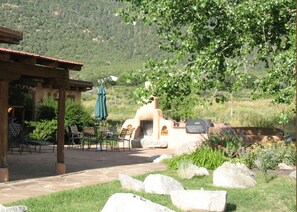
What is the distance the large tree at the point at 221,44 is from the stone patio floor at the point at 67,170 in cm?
211

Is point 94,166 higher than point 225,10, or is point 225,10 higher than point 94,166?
point 225,10

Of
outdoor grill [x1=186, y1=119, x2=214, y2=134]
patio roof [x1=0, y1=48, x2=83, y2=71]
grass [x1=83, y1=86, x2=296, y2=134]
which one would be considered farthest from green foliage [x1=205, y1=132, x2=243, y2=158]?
patio roof [x1=0, y1=48, x2=83, y2=71]

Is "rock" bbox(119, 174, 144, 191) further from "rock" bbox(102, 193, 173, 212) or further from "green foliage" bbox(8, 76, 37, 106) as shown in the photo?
"green foliage" bbox(8, 76, 37, 106)

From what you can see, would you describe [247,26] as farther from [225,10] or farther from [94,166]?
[94,166]

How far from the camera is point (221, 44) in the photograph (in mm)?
9812

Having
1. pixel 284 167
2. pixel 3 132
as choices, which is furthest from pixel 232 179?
pixel 3 132

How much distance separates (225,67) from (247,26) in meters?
1.17

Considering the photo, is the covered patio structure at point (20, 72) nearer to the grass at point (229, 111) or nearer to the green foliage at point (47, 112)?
the grass at point (229, 111)

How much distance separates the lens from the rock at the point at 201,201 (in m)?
6.73

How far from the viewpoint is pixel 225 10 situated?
32.0ft

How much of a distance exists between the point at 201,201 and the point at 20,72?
4.65 metres

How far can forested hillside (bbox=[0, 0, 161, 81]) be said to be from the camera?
52.2m

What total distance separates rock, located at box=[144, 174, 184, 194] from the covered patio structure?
2799 mm

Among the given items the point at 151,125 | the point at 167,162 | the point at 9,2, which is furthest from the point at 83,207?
the point at 9,2
